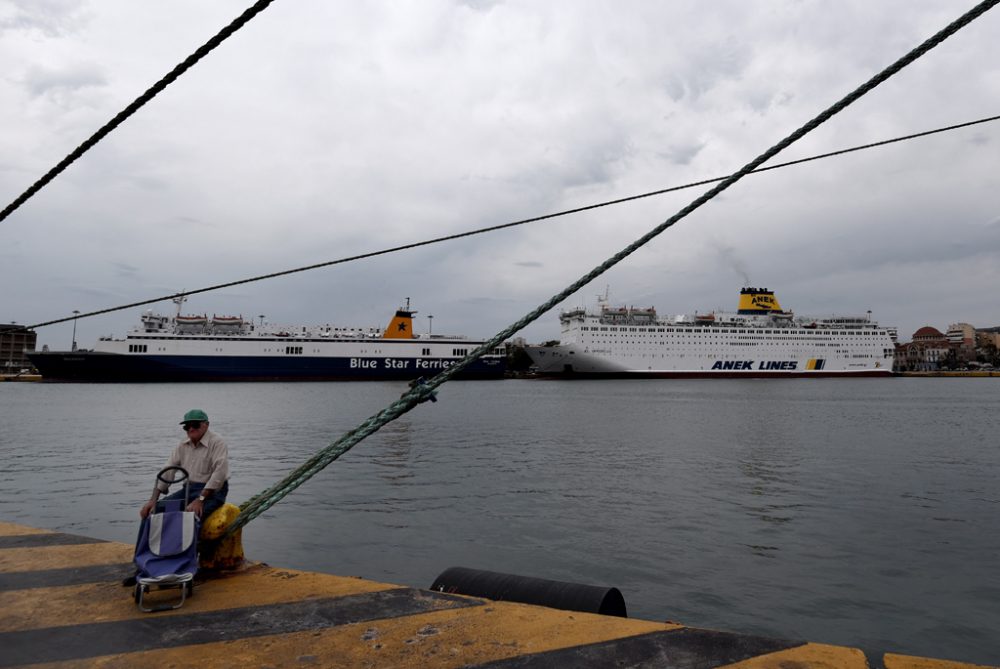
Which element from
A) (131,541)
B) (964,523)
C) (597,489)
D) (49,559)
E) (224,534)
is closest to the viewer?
(224,534)

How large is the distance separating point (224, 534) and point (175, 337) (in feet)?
213

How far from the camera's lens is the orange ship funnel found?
68.7 metres

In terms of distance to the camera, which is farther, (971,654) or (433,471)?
(433,471)

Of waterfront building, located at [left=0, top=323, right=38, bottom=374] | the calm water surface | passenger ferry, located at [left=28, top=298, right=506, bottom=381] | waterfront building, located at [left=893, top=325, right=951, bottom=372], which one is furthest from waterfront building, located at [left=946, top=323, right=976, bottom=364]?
waterfront building, located at [left=0, top=323, right=38, bottom=374]

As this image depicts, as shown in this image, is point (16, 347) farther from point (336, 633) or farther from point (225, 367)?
point (336, 633)

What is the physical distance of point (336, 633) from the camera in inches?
105

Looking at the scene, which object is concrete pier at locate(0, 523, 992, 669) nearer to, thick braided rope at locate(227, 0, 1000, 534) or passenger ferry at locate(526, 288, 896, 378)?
thick braided rope at locate(227, 0, 1000, 534)

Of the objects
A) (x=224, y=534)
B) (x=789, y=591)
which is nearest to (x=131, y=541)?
(x=224, y=534)

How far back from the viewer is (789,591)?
560 centimetres

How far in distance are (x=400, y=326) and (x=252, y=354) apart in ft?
55.7

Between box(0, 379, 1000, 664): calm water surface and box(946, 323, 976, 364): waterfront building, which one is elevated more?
box(946, 323, 976, 364): waterfront building

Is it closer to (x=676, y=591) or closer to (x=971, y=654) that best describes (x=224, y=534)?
(x=676, y=591)

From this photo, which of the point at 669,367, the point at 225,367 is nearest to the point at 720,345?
the point at 669,367

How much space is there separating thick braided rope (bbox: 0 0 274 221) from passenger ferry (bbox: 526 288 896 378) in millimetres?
69438
